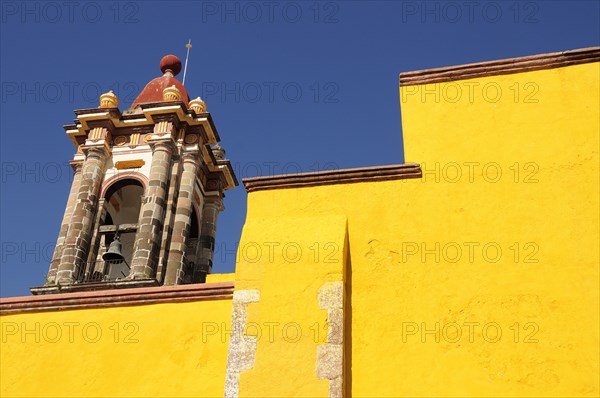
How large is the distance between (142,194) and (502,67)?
40.2 feet

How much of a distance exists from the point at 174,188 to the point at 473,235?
11.7 metres

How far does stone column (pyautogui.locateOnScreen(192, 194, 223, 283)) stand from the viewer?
16500 mm

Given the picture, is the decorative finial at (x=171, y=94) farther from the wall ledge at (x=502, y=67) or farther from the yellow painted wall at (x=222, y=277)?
the wall ledge at (x=502, y=67)

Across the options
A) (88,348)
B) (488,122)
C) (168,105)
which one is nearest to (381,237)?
(488,122)

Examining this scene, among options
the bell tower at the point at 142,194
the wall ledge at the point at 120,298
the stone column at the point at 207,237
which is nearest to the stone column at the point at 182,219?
the bell tower at the point at 142,194

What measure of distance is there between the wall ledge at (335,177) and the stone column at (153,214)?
881cm

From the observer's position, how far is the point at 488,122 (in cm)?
628

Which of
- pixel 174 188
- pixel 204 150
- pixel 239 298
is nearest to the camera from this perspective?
pixel 239 298

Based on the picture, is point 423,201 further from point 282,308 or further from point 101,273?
point 101,273

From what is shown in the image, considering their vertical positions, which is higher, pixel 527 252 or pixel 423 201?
pixel 423 201

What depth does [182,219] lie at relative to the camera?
16141 millimetres

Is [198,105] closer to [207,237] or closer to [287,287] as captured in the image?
[207,237]

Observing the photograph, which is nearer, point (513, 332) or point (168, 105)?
point (513, 332)

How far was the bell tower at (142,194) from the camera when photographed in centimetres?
1521
